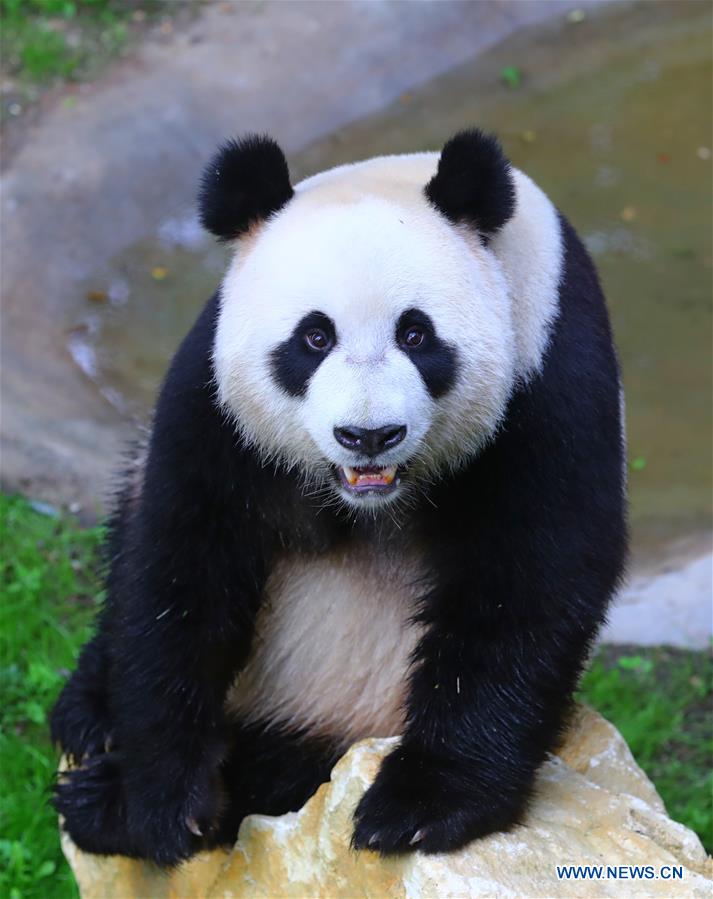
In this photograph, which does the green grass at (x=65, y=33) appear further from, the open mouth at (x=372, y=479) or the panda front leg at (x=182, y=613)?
the open mouth at (x=372, y=479)

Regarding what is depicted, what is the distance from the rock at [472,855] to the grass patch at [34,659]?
0.55m

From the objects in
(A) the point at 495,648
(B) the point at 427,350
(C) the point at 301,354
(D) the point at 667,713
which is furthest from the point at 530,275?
(D) the point at 667,713

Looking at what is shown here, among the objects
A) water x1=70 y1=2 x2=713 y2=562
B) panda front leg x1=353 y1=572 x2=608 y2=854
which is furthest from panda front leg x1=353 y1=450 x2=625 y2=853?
water x1=70 y1=2 x2=713 y2=562

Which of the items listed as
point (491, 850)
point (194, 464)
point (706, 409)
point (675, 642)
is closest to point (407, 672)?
point (491, 850)

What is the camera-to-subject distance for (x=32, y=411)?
5789mm

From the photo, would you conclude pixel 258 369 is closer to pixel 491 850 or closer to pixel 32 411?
pixel 491 850

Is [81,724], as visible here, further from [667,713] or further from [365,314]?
[667,713]

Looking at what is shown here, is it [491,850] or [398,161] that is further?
[398,161]

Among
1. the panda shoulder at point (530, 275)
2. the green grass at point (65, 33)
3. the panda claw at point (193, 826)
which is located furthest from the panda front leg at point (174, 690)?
the green grass at point (65, 33)

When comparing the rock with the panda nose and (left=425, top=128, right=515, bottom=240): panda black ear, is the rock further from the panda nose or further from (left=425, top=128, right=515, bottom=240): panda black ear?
(left=425, top=128, right=515, bottom=240): panda black ear

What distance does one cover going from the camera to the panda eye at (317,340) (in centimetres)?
277

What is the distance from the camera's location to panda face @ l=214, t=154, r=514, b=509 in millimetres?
2713

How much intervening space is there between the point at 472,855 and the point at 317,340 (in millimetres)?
1205

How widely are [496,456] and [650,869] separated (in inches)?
38.6
